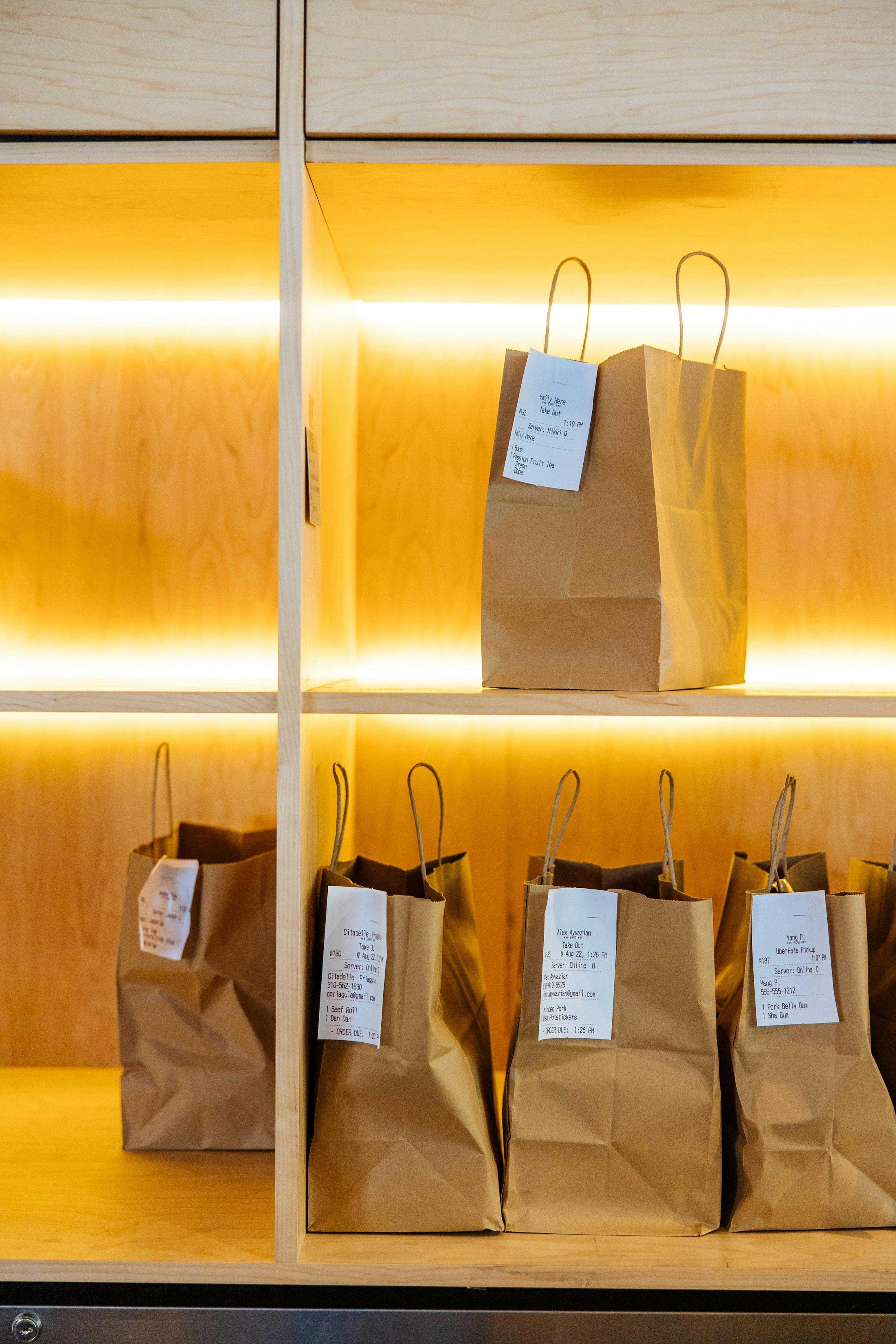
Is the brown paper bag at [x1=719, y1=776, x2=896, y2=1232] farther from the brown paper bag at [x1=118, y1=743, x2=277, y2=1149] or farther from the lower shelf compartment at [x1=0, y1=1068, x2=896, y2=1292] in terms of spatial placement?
the brown paper bag at [x1=118, y1=743, x2=277, y2=1149]

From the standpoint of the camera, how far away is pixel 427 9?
3.34ft

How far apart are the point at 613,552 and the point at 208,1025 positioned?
78 centimetres

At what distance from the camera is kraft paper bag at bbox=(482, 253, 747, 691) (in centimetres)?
109

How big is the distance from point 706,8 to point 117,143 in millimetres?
615

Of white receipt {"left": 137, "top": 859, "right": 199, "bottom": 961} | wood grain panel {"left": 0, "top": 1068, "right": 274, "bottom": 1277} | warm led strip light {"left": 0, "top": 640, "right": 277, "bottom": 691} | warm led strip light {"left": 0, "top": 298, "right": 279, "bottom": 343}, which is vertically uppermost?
warm led strip light {"left": 0, "top": 298, "right": 279, "bottom": 343}

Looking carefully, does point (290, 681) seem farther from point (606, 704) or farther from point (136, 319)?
point (136, 319)

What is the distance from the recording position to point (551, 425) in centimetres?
112

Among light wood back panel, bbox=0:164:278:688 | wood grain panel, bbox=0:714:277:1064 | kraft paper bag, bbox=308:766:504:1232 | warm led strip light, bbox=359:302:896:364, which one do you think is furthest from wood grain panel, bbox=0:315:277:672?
kraft paper bag, bbox=308:766:504:1232

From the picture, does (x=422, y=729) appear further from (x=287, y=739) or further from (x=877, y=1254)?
(x=877, y=1254)

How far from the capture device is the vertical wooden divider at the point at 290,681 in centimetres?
103

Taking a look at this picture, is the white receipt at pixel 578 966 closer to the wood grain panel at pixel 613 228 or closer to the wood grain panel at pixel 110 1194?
the wood grain panel at pixel 110 1194

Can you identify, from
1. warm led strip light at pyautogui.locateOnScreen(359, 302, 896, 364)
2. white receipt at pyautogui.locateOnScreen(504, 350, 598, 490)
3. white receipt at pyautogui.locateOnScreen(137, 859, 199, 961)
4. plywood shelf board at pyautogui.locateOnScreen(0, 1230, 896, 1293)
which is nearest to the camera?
plywood shelf board at pyautogui.locateOnScreen(0, 1230, 896, 1293)

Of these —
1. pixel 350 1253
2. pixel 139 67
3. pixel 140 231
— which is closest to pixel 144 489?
pixel 140 231

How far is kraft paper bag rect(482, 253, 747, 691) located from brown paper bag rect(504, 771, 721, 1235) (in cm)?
26
